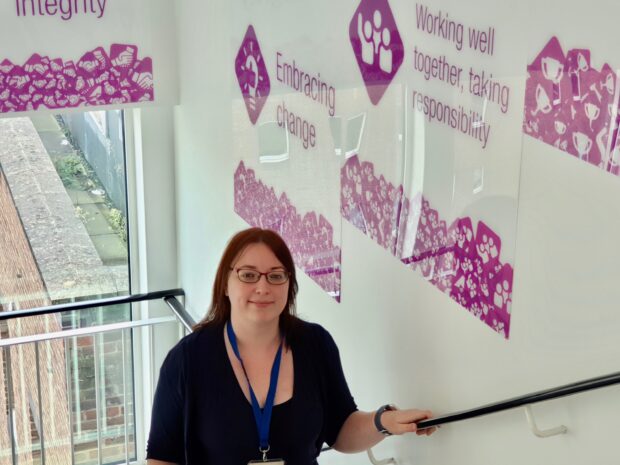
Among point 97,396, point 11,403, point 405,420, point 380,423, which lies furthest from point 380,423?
point 97,396

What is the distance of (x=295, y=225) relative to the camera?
3441 mm

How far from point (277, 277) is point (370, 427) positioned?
1.61 ft

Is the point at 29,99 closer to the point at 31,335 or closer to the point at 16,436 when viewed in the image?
the point at 31,335

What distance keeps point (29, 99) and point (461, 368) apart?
Result: 8.31 ft

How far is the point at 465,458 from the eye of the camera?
2.54 meters

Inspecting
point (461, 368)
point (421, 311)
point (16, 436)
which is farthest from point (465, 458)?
point (16, 436)

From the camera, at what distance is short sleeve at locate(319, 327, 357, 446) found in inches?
109

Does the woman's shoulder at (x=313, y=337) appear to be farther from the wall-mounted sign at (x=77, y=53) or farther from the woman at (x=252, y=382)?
the wall-mounted sign at (x=77, y=53)

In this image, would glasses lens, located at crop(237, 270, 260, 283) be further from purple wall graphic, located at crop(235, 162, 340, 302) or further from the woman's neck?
purple wall graphic, located at crop(235, 162, 340, 302)

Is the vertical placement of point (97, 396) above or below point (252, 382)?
below

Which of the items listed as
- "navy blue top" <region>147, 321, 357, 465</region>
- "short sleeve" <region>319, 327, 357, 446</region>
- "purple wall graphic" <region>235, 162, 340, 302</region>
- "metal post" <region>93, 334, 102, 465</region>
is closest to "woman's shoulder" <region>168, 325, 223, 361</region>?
"navy blue top" <region>147, 321, 357, 465</region>

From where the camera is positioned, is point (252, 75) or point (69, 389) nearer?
point (252, 75)

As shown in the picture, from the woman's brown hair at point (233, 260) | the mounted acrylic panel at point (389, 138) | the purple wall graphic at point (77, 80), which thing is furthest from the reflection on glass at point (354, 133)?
the purple wall graphic at point (77, 80)

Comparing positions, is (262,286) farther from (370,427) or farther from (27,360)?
(27,360)
